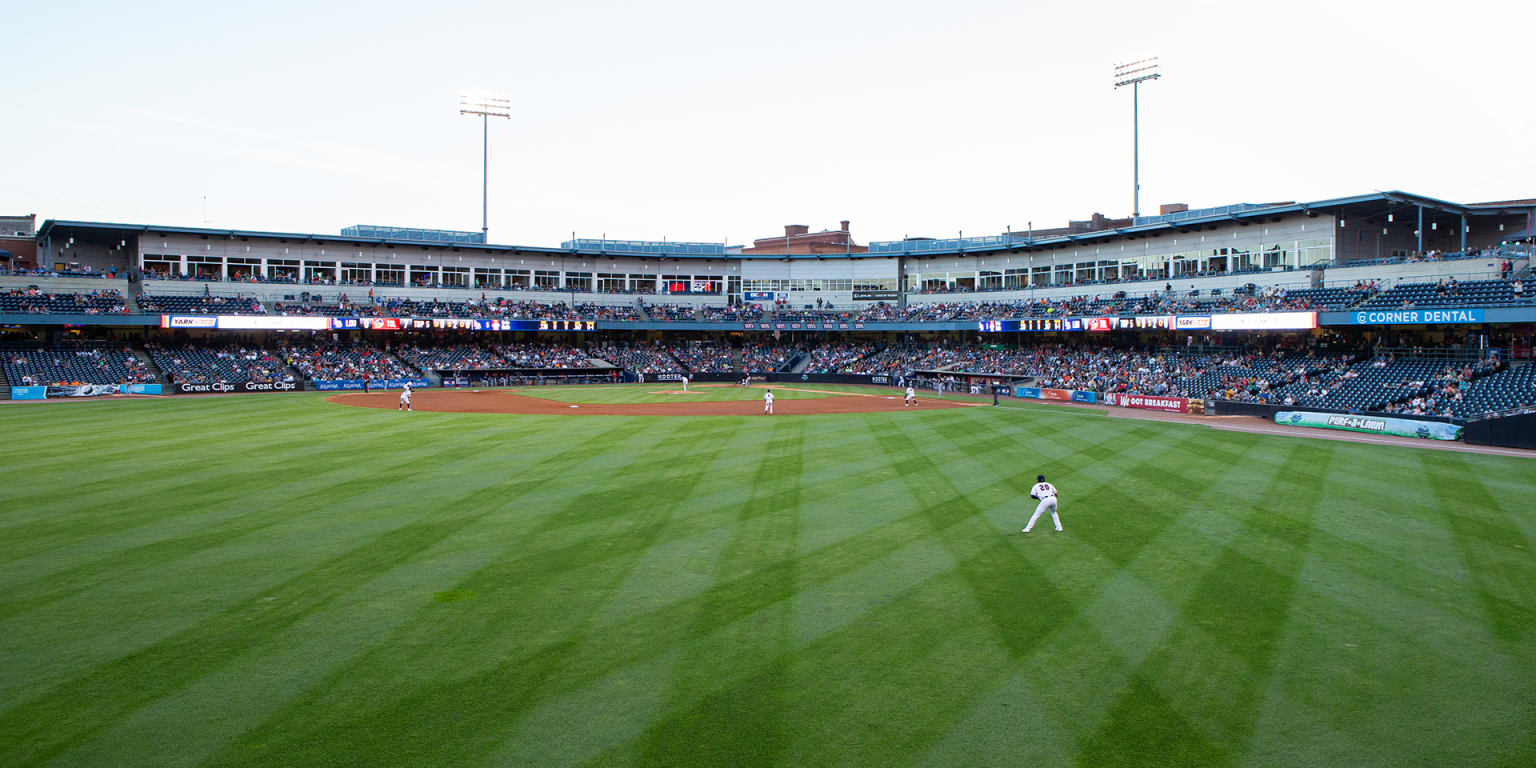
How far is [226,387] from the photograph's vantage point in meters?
56.3

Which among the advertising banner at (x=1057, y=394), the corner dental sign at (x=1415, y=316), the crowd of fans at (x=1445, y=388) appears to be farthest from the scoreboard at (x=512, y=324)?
the crowd of fans at (x=1445, y=388)

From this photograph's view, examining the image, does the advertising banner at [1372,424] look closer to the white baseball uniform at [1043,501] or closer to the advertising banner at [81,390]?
the white baseball uniform at [1043,501]

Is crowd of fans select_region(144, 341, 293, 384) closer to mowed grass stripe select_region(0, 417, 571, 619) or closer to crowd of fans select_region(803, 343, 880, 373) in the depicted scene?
mowed grass stripe select_region(0, 417, 571, 619)

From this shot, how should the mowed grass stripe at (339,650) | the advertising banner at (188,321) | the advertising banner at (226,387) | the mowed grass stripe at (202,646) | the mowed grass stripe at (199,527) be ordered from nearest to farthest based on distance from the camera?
the mowed grass stripe at (339,650) < the mowed grass stripe at (202,646) < the mowed grass stripe at (199,527) < the advertising banner at (226,387) < the advertising banner at (188,321)

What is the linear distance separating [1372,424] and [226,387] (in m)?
66.8

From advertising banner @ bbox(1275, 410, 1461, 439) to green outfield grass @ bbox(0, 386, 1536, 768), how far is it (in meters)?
11.5

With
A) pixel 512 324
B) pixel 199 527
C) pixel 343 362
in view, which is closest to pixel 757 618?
pixel 199 527

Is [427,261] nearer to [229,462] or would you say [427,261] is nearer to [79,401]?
[79,401]

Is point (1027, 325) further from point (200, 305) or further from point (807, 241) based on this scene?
point (200, 305)

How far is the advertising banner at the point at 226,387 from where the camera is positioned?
55.2 metres

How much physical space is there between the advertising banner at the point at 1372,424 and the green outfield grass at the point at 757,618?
11479 millimetres

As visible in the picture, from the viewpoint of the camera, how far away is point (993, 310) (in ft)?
244

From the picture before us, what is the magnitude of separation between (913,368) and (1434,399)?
39391 millimetres

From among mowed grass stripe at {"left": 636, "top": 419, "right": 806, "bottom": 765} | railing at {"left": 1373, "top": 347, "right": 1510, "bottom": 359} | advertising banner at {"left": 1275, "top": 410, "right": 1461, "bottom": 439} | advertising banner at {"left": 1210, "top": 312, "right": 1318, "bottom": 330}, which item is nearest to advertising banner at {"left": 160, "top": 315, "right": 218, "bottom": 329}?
mowed grass stripe at {"left": 636, "top": 419, "right": 806, "bottom": 765}
